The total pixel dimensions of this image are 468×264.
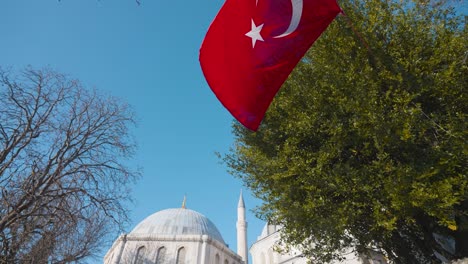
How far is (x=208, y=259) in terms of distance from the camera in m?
31.3

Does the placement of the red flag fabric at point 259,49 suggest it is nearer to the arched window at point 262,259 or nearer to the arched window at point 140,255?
the arched window at point 140,255

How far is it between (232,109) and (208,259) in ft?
98.8

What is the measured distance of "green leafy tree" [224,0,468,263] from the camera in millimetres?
7559

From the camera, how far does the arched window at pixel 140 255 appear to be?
31184 mm

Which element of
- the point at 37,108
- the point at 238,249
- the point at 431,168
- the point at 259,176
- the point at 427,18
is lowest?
the point at 431,168

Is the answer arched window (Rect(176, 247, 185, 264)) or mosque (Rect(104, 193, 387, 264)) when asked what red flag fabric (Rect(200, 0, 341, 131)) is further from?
arched window (Rect(176, 247, 185, 264))

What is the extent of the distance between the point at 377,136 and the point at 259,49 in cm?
474

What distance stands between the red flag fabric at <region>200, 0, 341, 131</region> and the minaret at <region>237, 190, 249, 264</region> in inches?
1534

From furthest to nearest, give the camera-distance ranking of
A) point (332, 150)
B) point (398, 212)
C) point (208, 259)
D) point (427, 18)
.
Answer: point (208, 259)
point (427, 18)
point (332, 150)
point (398, 212)

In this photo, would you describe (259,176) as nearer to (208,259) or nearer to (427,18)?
(427,18)

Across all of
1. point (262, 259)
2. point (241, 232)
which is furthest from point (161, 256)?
point (241, 232)

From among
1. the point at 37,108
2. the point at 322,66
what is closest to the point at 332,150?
the point at 322,66

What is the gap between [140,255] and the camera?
3181cm

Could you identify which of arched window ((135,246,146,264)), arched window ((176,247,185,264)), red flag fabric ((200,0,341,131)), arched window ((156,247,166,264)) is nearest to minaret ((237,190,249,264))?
arched window ((176,247,185,264))
